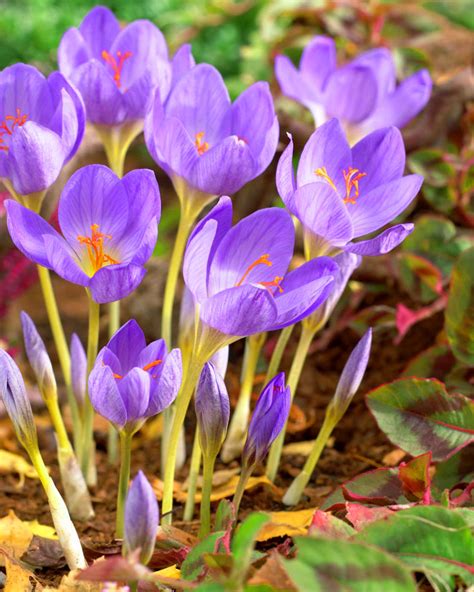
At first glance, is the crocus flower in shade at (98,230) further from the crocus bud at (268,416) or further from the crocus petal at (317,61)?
the crocus petal at (317,61)

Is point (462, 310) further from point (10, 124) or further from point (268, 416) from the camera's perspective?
point (10, 124)

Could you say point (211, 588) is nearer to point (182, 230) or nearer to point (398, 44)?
point (182, 230)

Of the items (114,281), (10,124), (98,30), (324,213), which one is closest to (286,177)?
(324,213)

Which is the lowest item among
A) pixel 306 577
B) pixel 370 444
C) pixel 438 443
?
pixel 370 444

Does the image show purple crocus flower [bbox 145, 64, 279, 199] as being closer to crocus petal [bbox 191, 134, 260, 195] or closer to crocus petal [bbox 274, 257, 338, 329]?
crocus petal [bbox 191, 134, 260, 195]

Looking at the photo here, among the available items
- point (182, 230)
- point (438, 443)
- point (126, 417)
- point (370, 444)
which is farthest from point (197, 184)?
point (370, 444)

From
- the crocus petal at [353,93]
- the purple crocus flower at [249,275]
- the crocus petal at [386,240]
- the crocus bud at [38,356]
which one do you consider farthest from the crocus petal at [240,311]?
the crocus petal at [353,93]

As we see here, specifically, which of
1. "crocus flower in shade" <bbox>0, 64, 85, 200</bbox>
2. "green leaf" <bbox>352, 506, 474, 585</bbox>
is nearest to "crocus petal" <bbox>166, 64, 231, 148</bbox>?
"crocus flower in shade" <bbox>0, 64, 85, 200</bbox>
